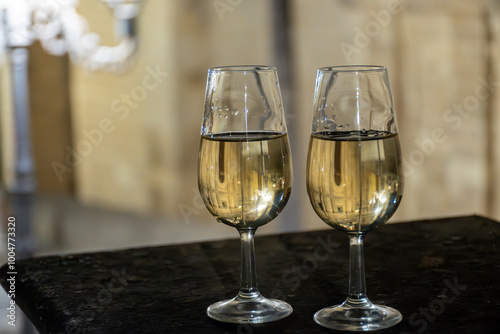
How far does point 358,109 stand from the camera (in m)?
0.78

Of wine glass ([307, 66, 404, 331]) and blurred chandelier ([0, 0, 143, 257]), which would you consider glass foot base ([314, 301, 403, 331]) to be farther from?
blurred chandelier ([0, 0, 143, 257])

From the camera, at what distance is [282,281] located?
0.93 m

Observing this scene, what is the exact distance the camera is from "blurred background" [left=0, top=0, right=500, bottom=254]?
3.10 meters

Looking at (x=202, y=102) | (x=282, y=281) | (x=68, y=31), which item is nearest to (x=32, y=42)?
(x=68, y=31)

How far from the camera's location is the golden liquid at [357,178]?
0.76 metres

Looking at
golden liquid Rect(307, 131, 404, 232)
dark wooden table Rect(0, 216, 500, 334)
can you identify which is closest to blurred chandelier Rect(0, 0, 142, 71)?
dark wooden table Rect(0, 216, 500, 334)

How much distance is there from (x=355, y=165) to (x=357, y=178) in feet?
0.05

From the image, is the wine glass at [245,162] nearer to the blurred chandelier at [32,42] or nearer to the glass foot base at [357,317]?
the glass foot base at [357,317]

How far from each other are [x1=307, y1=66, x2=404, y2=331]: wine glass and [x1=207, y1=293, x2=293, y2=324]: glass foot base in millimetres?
46

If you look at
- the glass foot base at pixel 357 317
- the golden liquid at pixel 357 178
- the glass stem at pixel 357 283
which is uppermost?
the golden liquid at pixel 357 178

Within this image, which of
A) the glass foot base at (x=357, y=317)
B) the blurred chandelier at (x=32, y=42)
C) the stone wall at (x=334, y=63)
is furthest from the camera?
the blurred chandelier at (x=32, y=42)

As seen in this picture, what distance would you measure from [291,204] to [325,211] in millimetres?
2565

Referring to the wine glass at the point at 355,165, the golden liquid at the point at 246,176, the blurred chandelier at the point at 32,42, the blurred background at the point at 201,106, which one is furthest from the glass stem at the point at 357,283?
the blurred chandelier at the point at 32,42

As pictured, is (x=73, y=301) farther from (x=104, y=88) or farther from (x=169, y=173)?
(x=104, y=88)
